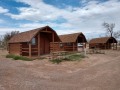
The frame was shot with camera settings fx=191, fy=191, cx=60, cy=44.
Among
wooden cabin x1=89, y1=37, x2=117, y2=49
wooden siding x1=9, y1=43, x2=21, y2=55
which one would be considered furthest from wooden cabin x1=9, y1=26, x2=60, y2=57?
wooden cabin x1=89, y1=37, x2=117, y2=49

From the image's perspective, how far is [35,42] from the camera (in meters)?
26.7

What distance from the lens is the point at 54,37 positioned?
28.9 m

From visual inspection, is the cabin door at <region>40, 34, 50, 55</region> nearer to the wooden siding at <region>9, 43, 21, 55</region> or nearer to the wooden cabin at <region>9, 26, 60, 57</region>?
the wooden cabin at <region>9, 26, 60, 57</region>

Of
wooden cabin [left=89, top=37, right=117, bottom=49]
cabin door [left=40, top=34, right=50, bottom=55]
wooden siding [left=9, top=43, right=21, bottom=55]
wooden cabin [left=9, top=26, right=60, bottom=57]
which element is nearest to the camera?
wooden cabin [left=9, top=26, right=60, bottom=57]

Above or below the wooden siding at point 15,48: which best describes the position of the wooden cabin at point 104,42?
above

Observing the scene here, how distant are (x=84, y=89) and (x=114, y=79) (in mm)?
2772

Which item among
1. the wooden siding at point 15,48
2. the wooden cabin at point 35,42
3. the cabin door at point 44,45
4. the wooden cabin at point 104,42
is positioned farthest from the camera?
the wooden cabin at point 104,42

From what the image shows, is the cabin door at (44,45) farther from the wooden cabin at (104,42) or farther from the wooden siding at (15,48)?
the wooden cabin at (104,42)

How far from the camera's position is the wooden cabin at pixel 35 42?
2494cm

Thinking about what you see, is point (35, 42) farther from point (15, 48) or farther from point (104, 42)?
point (104, 42)

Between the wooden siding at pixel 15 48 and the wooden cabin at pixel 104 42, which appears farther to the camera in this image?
the wooden cabin at pixel 104 42

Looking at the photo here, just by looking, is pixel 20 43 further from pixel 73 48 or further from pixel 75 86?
pixel 75 86

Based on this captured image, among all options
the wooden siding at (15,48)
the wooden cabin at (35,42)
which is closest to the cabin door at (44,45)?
the wooden cabin at (35,42)

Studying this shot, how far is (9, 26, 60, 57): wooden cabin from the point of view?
24938 millimetres
